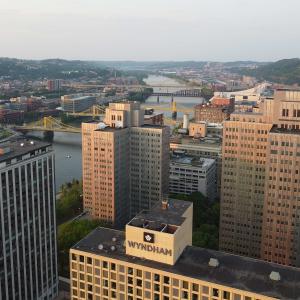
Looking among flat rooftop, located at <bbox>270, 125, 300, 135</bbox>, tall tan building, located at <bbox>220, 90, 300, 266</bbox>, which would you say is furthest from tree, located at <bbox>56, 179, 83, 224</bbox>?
flat rooftop, located at <bbox>270, 125, 300, 135</bbox>

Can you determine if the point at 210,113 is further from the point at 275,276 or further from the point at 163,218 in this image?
the point at 275,276

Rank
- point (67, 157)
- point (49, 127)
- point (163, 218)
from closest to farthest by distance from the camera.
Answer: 1. point (163, 218)
2. point (67, 157)
3. point (49, 127)

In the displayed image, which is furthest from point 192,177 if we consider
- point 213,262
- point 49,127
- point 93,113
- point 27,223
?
point 93,113

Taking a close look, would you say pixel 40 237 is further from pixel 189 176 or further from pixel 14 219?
pixel 189 176

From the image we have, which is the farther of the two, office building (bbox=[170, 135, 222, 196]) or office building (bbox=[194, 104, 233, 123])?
office building (bbox=[194, 104, 233, 123])

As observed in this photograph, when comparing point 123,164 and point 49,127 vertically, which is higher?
point 123,164

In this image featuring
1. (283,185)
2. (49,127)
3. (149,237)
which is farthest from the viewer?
(49,127)

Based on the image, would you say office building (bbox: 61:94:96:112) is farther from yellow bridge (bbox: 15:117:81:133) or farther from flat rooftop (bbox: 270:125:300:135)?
flat rooftop (bbox: 270:125:300:135)

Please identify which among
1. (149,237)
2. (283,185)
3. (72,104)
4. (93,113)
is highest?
(149,237)
